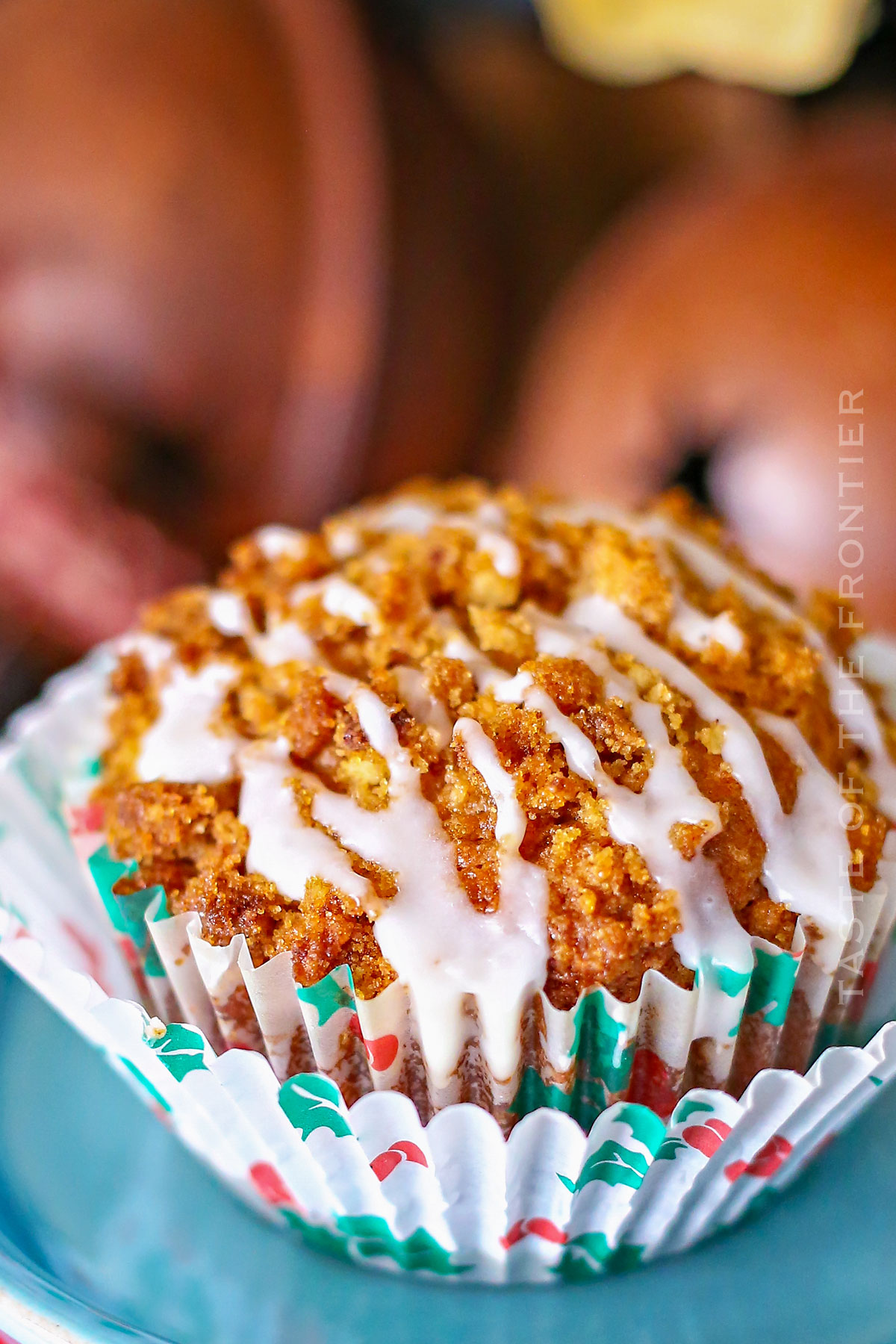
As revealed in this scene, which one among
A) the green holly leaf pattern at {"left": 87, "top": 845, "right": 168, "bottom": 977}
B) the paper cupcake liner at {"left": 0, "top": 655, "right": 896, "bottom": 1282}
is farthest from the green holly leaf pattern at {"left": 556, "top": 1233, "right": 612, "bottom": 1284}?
the green holly leaf pattern at {"left": 87, "top": 845, "right": 168, "bottom": 977}

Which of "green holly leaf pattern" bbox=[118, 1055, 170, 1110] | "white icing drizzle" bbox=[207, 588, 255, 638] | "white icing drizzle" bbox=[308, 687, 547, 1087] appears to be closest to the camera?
"white icing drizzle" bbox=[308, 687, 547, 1087]

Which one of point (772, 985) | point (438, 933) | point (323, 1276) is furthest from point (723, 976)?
point (323, 1276)

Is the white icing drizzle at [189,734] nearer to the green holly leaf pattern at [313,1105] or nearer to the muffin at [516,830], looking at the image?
the muffin at [516,830]

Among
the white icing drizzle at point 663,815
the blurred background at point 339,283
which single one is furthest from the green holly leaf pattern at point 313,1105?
the blurred background at point 339,283

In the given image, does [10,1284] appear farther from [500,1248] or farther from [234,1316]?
[500,1248]

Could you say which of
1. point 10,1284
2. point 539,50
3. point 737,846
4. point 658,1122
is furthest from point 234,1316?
point 539,50

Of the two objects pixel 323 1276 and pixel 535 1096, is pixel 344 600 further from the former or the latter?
pixel 323 1276

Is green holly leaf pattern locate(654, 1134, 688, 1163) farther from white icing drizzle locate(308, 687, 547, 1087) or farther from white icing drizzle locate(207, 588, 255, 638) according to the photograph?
white icing drizzle locate(207, 588, 255, 638)
